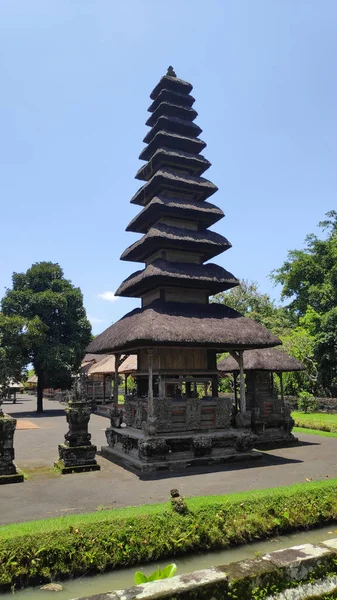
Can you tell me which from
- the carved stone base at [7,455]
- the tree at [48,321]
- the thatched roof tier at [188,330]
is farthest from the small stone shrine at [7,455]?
the tree at [48,321]

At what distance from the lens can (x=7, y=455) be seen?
11.0m

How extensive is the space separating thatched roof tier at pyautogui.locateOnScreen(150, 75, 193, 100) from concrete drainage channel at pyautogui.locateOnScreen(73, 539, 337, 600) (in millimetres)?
19282

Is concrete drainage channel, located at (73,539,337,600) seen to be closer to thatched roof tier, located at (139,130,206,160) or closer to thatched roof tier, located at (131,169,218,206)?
thatched roof tier, located at (131,169,218,206)

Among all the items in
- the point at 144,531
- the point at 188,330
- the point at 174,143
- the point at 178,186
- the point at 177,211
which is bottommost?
the point at 144,531

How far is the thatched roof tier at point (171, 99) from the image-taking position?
18.7 metres

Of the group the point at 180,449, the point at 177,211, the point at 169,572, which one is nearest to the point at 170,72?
the point at 177,211

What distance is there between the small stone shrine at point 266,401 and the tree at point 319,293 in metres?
14.6

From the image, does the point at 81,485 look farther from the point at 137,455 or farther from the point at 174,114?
the point at 174,114

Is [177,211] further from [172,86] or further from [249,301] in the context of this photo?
[249,301]

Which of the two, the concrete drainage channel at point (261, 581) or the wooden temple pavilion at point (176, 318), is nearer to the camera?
the concrete drainage channel at point (261, 581)

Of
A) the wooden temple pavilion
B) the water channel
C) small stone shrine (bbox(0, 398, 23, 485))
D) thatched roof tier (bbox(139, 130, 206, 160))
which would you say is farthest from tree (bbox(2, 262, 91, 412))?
the water channel

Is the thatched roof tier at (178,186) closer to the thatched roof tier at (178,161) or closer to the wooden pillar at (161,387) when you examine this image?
the thatched roof tier at (178,161)

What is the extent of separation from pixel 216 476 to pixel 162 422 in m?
2.52

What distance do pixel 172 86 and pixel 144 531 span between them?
61.6ft
